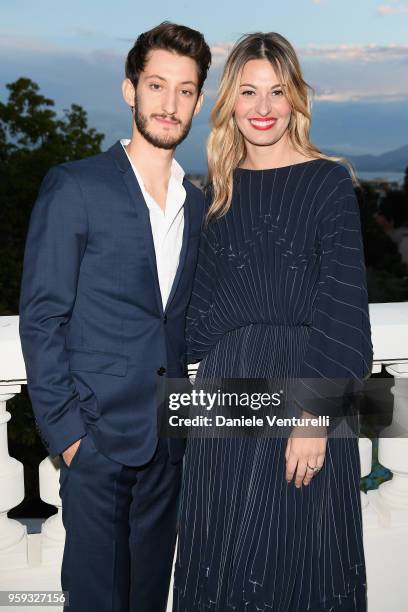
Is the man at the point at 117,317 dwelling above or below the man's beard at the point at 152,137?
below

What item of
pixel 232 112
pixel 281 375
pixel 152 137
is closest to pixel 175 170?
pixel 152 137

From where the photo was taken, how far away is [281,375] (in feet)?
8.74

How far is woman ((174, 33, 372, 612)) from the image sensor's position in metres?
2.61

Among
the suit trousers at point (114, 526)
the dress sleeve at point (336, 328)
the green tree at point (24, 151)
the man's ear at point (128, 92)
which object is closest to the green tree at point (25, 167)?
the green tree at point (24, 151)

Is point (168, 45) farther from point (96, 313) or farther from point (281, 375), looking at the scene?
point (281, 375)

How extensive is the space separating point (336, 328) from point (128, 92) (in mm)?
1133

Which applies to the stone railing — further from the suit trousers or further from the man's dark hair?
the man's dark hair

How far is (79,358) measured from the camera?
2.55 m

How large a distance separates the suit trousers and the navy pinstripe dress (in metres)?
0.09

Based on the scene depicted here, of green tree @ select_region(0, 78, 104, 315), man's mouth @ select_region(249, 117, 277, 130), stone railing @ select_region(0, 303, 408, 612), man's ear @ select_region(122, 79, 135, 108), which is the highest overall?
green tree @ select_region(0, 78, 104, 315)

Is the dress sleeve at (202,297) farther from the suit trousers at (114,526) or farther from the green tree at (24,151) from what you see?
the green tree at (24,151)

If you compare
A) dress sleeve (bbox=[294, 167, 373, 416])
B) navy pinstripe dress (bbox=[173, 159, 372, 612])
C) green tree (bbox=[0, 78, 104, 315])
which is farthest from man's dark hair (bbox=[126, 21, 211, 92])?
green tree (bbox=[0, 78, 104, 315])

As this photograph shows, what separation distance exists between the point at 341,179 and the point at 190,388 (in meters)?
0.94

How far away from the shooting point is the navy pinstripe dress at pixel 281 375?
8.54ft
